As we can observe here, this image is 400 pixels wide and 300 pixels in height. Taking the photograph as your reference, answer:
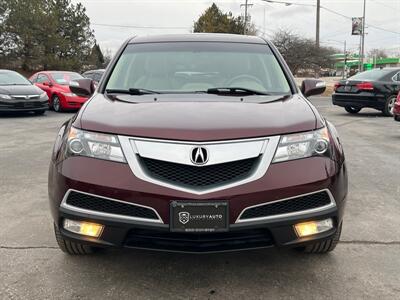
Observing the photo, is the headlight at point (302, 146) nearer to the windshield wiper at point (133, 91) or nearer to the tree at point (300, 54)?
the windshield wiper at point (133, 91)

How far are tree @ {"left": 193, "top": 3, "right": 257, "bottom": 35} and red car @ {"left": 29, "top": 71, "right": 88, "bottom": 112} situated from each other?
130ft

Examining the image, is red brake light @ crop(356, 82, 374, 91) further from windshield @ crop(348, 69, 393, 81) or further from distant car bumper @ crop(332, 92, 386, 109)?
windshield @ crop(348, 69, 393, 81)

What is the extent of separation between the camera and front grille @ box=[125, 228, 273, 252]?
2.57 meters

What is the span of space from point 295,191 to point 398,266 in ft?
3.91

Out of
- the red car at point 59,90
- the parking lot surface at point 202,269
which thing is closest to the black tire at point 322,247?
the parking lot surface at point 202,269

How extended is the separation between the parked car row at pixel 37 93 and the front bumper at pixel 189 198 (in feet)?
31.7

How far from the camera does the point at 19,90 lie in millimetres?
13023

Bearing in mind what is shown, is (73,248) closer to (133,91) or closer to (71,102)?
(133,91)

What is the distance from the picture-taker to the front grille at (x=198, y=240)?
8.42ft

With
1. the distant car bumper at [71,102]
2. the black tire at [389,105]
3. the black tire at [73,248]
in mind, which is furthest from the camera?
the distant car bumper at [71,102]

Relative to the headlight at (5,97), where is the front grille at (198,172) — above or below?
above

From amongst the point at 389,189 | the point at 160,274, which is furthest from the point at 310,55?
the point at 160,274

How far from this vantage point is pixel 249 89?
11.8 feet

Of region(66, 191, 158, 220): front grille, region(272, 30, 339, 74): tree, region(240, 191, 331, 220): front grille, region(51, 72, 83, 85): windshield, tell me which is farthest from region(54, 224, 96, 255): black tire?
region(272, 30, 339, 74): tree
